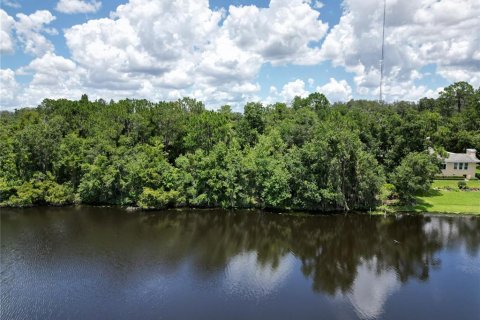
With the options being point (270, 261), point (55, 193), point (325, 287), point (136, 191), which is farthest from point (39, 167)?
point (325, 287)

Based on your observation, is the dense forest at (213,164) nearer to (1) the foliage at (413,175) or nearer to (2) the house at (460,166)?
(1) the foliage at (413,175)

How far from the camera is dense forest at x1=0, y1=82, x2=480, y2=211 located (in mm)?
49406

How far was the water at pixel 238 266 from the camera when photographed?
27391 millimetres

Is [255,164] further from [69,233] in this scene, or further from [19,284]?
[19,284]

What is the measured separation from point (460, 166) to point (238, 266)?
4928 centimetres

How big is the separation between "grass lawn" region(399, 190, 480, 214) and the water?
2.55m

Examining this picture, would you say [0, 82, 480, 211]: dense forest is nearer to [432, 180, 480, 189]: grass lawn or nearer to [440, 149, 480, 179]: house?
[440, 149, 480, 179]: house

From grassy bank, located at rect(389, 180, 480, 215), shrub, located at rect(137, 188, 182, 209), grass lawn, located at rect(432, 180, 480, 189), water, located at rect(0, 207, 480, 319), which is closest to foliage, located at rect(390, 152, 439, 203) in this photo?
grassy bank, located at rect(389, 180, 480, 215)

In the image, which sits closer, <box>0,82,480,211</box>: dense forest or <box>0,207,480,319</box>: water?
<box>0,207,480,319</box>: water

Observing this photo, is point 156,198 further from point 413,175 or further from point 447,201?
point 447,201

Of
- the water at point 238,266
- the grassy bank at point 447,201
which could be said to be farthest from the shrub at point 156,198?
the grassy bank at point 447,201

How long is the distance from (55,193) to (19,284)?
25576mm

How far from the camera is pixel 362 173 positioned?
162 feet

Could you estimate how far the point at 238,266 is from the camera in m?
34.5
